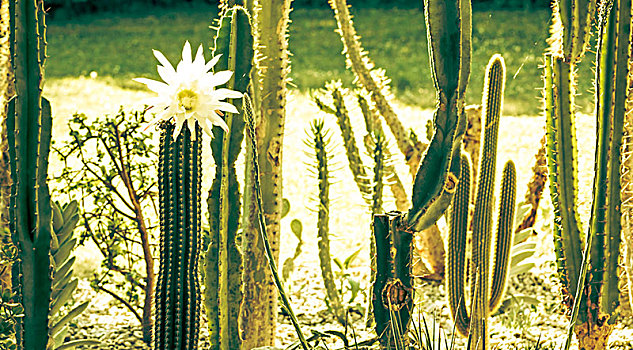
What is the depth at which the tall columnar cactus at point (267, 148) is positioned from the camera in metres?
1.57

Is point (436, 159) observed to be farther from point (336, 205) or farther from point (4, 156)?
point (336, 205)

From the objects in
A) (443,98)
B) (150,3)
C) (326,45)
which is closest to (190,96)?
(443,98)

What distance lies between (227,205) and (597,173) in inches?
26.3

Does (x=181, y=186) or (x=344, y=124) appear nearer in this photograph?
(x=181, y=186)

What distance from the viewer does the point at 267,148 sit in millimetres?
1595

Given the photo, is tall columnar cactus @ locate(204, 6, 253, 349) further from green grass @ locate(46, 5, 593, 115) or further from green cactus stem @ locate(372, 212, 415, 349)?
green grass @ locate(46, 5, 593, 115)

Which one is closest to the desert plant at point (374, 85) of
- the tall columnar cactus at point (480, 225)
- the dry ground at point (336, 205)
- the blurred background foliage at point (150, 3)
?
the dry ground at point (336, 205)

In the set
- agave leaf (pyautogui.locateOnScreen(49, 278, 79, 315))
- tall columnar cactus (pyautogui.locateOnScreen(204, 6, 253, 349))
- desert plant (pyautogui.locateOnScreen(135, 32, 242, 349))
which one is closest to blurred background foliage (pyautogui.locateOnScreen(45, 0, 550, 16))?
agave leaf (pyautogui.locateOnScreen(49, 278, 79, 315))

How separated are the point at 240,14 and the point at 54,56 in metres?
6.16

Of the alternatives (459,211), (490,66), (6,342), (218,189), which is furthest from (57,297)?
(490,66)

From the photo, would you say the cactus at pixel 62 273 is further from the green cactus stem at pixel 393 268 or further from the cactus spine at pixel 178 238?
the green cactus stem at pixel 393 268

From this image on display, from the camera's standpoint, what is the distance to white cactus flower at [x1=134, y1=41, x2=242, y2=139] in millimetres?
1214

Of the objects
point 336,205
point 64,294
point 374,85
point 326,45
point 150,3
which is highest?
point 150,3

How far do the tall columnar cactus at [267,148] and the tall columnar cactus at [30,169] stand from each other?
16.3 inches
